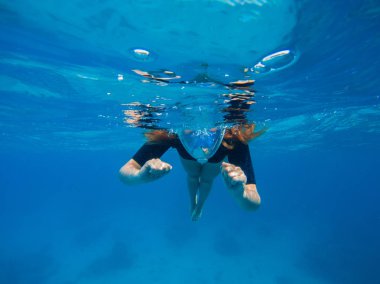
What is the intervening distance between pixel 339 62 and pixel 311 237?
115 feet

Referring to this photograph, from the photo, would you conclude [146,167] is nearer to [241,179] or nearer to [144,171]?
[144,171]

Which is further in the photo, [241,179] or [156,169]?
[156,169]

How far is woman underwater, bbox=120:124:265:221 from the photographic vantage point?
5.83m

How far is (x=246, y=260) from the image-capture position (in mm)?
29297

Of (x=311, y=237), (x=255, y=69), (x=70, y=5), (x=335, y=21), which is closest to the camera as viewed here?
(x=70, y=5)

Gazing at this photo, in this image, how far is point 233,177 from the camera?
5.12 m

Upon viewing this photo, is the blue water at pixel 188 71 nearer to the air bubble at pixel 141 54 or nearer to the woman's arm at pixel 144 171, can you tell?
the air bubble at pixel 141 54

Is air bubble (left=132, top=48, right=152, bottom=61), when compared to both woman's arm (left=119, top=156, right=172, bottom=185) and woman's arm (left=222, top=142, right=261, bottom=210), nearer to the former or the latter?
woman's arm (left=119, top=156, right=172, bottom=185)

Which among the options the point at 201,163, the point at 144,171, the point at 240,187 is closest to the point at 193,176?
the point at 201,163

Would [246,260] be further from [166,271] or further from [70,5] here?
[70,5]

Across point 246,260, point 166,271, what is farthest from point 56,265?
point 246,260

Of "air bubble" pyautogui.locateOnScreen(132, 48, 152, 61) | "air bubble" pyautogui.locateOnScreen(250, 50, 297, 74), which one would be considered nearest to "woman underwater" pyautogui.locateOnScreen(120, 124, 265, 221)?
"air bubble" pyautogui.locateOnScreen(250, 50, 297, 74)

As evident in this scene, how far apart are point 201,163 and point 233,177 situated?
340 cm

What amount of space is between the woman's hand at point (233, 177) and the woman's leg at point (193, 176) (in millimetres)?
3197
